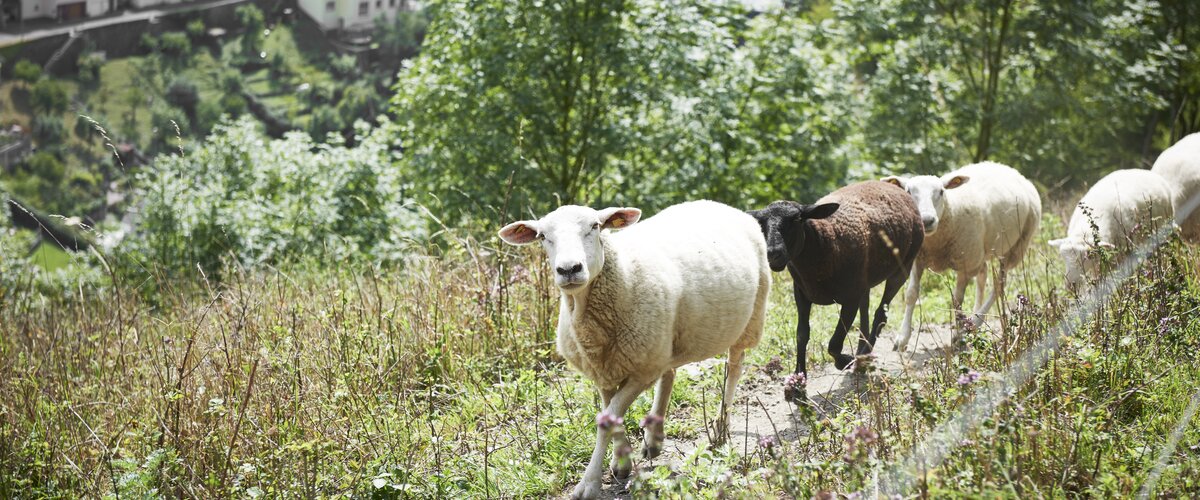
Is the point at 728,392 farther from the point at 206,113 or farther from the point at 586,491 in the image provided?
the point at 206,113

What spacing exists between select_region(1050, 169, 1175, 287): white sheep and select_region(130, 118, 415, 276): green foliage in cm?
838

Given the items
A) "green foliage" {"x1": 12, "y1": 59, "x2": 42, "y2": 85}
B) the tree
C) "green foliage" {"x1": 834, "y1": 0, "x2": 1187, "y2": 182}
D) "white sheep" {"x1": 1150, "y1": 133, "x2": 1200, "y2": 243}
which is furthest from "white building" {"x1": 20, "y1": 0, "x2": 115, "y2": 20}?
"white sheep" {"x1": 1150, "y1": 133, "x2": 1200, "y2": 243}

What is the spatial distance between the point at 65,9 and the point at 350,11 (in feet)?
32.4

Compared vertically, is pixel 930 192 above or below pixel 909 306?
above

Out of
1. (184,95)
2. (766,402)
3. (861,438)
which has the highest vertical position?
(861,438)

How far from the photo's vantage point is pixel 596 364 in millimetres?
4629

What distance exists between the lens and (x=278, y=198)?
48.0 feet

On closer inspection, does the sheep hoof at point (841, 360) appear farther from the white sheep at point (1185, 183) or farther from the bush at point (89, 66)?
the bush at point (89, 66)

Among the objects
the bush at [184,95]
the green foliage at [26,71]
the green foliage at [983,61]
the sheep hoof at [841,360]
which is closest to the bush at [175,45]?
the bush at [184,95]

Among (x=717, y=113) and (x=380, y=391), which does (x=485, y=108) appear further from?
(x=380, y=391)

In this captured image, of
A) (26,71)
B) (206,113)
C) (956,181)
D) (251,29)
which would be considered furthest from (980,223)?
(26,71)

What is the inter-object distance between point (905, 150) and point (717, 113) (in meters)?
4.79

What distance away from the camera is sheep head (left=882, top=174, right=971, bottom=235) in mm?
6785

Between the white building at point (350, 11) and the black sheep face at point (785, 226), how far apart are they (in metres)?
25.5
